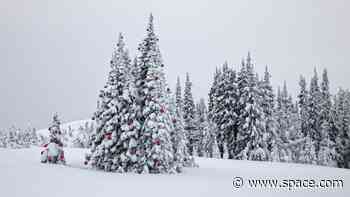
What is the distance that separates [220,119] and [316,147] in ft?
67.8

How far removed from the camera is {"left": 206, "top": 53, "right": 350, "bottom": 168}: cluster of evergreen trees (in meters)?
46.0

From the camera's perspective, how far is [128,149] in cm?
2836

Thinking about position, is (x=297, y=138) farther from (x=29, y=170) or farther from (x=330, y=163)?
(x=29, y=170)

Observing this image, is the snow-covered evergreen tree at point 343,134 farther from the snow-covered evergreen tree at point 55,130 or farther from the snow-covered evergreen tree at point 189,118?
the snow-covered evergreen tree at point 55,130

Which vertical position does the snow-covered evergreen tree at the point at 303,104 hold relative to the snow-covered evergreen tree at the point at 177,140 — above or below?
above

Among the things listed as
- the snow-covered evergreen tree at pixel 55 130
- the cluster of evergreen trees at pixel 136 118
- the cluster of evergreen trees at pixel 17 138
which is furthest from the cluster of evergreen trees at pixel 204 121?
the cluster of evergreen trees at pixel 17 138

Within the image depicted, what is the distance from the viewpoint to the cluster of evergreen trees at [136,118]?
92.7 feet

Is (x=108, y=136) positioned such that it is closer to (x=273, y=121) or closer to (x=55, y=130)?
(x=55, y=130)

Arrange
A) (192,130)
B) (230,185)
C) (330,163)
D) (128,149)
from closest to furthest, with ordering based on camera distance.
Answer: (230,185)
(128,149)
(330,163)
(192,130)

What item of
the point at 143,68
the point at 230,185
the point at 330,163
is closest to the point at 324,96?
the point at 330,163

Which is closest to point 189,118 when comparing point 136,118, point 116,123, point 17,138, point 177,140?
point 177,140

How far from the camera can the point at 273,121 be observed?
50156mm

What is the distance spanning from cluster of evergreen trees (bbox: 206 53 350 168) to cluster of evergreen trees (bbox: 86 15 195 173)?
17136 mm

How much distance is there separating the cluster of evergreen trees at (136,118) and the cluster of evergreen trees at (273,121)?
17.1 metres
